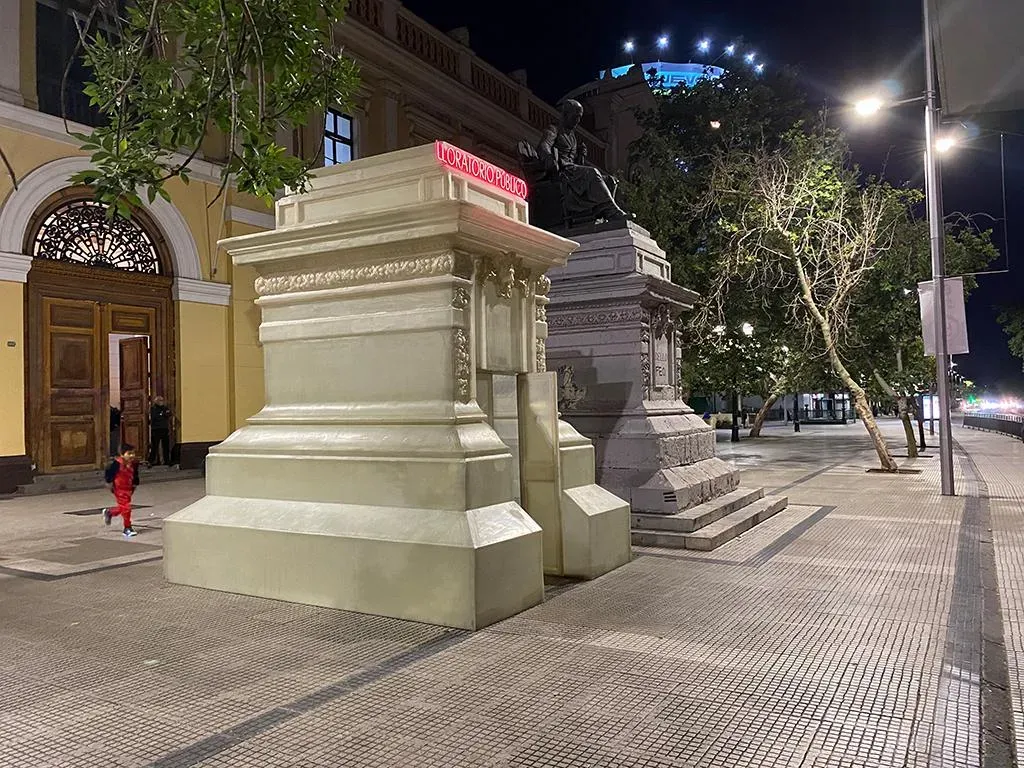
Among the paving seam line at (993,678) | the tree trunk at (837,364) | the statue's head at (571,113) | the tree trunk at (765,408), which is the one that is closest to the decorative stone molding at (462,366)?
the paving seam line at (993,678)

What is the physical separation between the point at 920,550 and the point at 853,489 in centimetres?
581

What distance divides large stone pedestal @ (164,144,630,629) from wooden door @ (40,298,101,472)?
389 inches

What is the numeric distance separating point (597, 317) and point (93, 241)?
1106cm

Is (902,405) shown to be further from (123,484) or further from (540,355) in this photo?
(123,484)

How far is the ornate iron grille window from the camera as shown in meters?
14.3

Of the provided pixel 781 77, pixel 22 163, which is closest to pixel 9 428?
pixel 22 163

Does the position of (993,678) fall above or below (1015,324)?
below

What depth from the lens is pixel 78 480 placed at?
1441 centimetres

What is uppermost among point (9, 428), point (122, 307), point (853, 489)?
point (122, 307)

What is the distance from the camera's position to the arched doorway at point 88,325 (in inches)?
557

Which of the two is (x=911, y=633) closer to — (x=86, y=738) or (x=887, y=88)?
(x=86, y=738)

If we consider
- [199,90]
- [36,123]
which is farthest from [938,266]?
[36,123]

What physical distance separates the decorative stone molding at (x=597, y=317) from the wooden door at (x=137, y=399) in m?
10.6

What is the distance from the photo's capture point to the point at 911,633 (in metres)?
4.86
